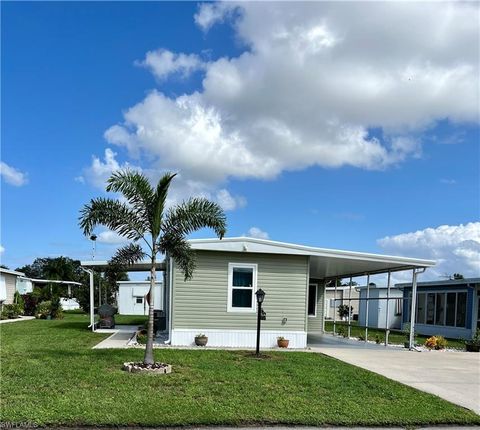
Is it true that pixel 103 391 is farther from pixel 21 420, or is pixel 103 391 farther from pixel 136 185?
pixel 136 185

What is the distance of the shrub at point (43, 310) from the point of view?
2644 centimetres

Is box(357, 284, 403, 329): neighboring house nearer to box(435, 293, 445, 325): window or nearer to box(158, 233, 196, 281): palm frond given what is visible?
box(435, 293, 445, 325): window

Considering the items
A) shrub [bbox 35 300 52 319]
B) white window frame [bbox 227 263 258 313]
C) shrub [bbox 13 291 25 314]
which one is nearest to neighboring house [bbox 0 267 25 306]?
shrub [bbox 13 291 25 314]

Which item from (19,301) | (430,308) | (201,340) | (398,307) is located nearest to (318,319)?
(430,308)

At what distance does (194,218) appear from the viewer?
9805mm

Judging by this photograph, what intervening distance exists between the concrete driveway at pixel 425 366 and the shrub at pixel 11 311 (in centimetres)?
1700

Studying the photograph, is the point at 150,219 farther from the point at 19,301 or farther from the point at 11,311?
the point at 19,301

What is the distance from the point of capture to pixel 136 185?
Answer: 31.1ft

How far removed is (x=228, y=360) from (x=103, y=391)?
405 centimetres

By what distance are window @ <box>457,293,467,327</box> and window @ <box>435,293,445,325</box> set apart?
4.00 feet

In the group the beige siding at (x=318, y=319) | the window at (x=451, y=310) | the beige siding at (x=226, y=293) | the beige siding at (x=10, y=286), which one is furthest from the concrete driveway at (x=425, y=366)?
the beige siding at (x=10, y=286)

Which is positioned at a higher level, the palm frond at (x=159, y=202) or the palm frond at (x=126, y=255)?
the palm frond at (x=159, y=202)

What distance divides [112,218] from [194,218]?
1.55 meters

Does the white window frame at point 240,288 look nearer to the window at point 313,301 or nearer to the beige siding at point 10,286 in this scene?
the window at point 313,301
